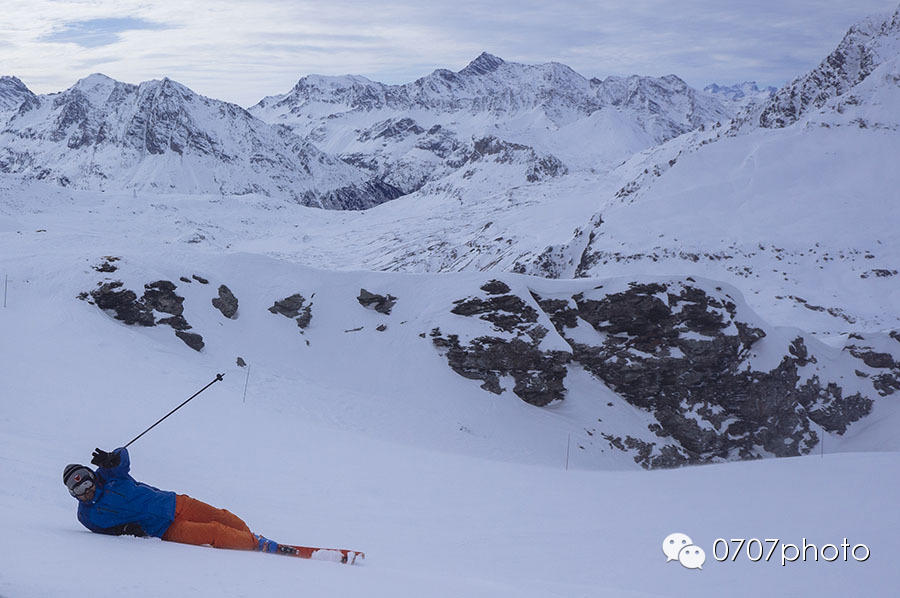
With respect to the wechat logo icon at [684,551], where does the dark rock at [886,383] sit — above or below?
below

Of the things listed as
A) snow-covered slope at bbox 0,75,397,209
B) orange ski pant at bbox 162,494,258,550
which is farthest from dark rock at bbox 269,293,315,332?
snow-covered slope at bbox 0,75,397,209

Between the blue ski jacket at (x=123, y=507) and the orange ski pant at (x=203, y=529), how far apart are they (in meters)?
0.12

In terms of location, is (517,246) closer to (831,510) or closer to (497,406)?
(497,406)

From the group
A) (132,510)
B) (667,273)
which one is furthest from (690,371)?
(132,510)

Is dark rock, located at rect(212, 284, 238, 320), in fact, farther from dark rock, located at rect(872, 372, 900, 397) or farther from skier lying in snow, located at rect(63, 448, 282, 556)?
dark rock, located at rect(872, 372, 900, 397)

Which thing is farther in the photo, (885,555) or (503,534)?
(503,534)

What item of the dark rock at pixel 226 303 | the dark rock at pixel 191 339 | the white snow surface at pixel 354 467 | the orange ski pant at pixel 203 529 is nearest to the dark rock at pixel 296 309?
the white snow surface at pixel 354 467

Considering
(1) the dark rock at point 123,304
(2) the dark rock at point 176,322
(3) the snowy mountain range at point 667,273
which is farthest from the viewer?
(3) the snowy mountain range at point 667,273

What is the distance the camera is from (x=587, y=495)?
1379cm

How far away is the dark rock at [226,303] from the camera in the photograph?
24.8m

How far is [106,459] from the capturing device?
21.8 ft

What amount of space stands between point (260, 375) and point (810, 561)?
690 inches

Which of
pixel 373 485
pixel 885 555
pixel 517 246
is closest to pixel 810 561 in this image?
pixel 885 555

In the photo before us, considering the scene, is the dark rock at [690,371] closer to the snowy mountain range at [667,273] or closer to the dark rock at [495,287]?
the snowy mountain range at [667,273]
